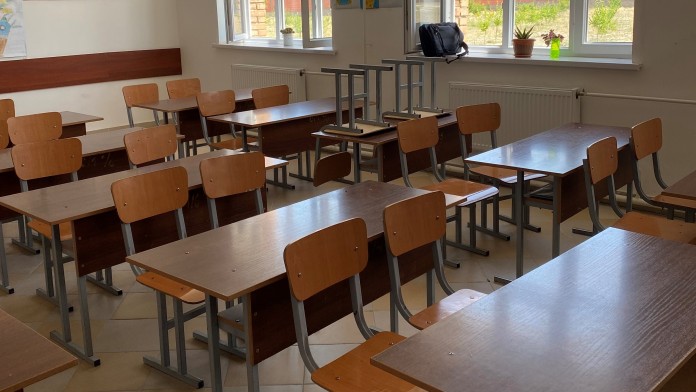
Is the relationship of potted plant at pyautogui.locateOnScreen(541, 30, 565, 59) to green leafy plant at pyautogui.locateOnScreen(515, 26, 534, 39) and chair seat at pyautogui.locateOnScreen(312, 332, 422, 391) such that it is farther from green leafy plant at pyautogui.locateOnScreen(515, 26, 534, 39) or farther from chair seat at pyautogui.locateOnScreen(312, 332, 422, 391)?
chair seat at pyautogui.locateOnScreen(312, 332, 422, 391)

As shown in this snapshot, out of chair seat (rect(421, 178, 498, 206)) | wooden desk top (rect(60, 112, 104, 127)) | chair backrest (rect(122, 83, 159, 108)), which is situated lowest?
chair seat (rect(421, 178, 498, 206))

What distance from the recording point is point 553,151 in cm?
411

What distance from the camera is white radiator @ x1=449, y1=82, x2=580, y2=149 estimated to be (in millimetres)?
5613

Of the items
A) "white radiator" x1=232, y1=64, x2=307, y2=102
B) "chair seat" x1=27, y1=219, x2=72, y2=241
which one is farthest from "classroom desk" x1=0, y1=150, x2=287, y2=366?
"white radiator" x1=232, y1=64, x2=307, y2=102

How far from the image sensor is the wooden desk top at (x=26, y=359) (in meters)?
1.80

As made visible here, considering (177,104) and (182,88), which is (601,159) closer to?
(177,104)

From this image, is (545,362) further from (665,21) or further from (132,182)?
(665,21)

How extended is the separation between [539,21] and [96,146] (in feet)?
11.5

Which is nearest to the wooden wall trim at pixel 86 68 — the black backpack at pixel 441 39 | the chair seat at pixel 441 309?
the black backpack at pixel 441 39

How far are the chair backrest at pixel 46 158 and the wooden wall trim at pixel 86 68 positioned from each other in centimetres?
419

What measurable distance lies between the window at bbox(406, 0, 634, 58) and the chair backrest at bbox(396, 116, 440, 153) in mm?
1928

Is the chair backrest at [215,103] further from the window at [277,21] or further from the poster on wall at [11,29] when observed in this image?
the poster on wall at [11,29]

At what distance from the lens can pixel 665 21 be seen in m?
5.07

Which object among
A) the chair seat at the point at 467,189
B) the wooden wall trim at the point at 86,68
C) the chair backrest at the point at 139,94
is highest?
the wooden wall trim at the point at 86,68
